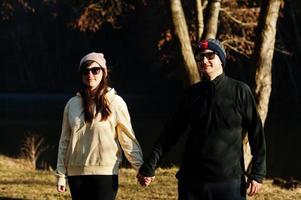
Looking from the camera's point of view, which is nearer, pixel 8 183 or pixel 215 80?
pixel 215 80

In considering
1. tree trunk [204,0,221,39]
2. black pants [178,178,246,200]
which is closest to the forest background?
tree trunk [204,0,221,39]

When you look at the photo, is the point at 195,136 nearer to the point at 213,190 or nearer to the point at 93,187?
the point at 213,190

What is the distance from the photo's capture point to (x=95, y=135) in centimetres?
435

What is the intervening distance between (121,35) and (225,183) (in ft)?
144

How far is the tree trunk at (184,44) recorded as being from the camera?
7703 millimetres

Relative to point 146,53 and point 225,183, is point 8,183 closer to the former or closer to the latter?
point 225,183

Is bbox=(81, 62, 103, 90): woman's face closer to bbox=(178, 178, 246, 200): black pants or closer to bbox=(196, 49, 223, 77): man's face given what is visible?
bbox=(196, 49, 223, 77): man's face

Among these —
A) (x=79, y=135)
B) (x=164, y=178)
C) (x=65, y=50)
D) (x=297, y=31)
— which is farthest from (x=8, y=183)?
(x=65, y=50)

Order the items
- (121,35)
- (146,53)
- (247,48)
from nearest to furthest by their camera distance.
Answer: (247,48) → (146,53) → (121,35)

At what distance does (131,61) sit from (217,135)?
4666 centimetres

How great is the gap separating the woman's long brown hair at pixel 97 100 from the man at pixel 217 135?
60cm

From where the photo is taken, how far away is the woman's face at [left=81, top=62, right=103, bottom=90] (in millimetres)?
4352

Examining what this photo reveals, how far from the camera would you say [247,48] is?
12.3 meters

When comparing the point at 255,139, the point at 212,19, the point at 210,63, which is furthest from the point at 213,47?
the point at 212,19
